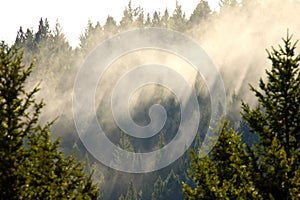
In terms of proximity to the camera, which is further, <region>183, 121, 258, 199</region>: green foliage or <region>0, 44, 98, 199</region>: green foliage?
<region>183, 121, 258, 199</region>: green foliage

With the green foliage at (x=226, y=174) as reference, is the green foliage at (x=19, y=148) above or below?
below

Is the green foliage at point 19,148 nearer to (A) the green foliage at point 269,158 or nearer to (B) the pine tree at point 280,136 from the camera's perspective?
(A) the green foliage at point 269,158

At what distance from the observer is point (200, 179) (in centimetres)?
1914

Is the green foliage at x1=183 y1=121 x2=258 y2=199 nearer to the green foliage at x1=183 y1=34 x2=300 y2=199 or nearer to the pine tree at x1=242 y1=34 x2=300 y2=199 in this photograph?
the green foliage at x1=183 y1=34 x2=300 y2=199

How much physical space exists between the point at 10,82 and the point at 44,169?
325cm

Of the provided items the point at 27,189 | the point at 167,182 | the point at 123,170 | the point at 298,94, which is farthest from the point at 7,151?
the point at 123,170

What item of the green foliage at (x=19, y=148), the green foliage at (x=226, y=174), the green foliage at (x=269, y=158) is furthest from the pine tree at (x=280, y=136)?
the green foliage at (x=19, y=148)

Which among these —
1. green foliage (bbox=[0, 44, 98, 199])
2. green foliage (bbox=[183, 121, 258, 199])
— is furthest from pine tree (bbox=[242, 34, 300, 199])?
green foliage (bbox=[0, 44, 98, 199])

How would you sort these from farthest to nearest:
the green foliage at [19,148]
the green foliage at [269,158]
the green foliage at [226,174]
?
the green foliage at [226,174]
the green foliage at [269,158]
the green foliage at [19,148]

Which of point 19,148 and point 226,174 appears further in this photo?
point 226,174

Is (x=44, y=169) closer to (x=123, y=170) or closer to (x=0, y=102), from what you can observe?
(x=0, y=102)

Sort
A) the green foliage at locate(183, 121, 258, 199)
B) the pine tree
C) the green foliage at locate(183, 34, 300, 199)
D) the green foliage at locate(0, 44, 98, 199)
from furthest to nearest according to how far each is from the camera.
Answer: the green foliage at locate(183, 121, 258, 199), the green foliage at locate(183, 34, 300, 199), the pine tree, the green foliage at locate(0, 44, 98, 199)

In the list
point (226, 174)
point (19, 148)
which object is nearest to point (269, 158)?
point (226, 174)

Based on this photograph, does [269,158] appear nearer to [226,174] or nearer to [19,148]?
[226,174]
